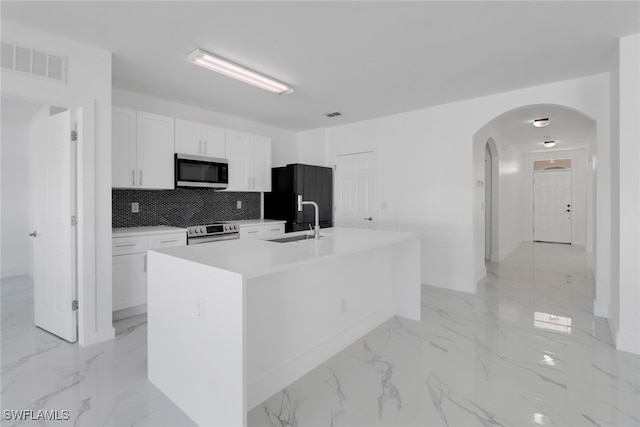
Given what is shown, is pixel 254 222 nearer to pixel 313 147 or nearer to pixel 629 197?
pixel 313 147

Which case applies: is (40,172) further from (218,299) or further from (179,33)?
(218,299)

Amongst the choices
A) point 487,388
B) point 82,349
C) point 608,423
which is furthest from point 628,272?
point 82,349

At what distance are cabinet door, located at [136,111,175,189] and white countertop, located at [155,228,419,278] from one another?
1.84 metres

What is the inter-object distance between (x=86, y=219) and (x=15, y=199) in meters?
3.59

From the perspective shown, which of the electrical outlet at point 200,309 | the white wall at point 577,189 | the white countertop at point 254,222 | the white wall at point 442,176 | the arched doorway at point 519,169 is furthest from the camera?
the white wall at point 577,189

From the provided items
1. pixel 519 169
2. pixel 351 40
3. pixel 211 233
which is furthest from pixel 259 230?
pixel 519 169

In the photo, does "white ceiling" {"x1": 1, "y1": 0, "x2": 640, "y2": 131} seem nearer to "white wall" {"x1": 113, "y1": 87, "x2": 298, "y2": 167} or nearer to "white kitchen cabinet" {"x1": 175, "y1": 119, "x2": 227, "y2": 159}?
"white wall" {"x1": 113, "y1": 87, "x2": 298, "y2": 167}

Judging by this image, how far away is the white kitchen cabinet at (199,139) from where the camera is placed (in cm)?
396

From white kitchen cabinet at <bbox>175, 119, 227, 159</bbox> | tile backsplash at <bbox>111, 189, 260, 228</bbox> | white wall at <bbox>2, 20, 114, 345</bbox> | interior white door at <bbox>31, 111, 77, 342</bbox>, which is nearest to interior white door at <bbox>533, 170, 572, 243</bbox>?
tile backsplash at <bbox>111, 189, 260, 228</bbox>

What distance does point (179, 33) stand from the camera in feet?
8.12

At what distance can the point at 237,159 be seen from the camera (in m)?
4.63

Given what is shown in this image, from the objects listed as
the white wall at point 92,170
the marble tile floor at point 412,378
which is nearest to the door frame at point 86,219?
the white wall at point 92,170

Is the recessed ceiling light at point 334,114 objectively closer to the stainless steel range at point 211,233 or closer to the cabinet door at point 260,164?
the cabinet door at point 260,164

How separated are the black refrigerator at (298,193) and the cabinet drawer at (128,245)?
2.18 m
